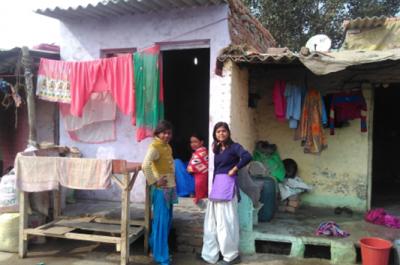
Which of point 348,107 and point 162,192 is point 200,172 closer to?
point 162,192

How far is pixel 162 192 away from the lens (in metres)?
5.12

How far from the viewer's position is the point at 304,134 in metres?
7.02

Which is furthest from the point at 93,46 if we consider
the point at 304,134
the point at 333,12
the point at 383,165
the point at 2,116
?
the point at 333,12

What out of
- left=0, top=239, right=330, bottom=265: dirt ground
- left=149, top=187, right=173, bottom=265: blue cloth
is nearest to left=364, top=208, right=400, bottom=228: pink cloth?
left=0, top=239, right=330, bottom=265: dirt ground

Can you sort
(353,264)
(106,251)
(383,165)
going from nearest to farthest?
(353,264) → (106,251) → (383,165)

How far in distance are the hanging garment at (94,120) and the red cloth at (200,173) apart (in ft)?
5.83

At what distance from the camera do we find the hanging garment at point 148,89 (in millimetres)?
6195

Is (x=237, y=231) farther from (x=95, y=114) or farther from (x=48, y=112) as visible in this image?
(x=48, y=112)

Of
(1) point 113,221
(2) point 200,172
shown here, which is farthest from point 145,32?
(1) point 113,221

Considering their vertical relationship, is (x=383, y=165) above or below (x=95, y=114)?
below

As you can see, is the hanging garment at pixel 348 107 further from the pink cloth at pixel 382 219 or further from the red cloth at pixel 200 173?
the red cloth at pixel 200 173

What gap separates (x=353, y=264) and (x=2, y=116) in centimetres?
807


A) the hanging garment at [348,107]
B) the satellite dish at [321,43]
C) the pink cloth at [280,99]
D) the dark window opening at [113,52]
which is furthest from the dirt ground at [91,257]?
the satellite dish at [321,43]

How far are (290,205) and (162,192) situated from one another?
9.22 feet
